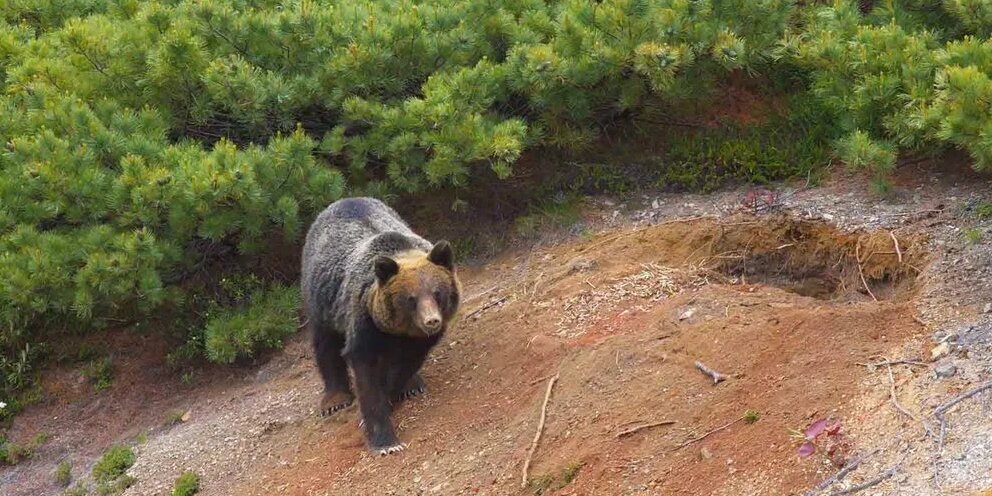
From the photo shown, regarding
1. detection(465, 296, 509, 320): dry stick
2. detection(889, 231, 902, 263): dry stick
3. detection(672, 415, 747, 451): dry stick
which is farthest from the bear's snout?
detection(889, 231, 902, 263): dry stick

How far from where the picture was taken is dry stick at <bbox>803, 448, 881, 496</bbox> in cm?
528

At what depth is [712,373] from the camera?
660cm

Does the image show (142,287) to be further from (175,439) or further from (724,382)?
(724,382)

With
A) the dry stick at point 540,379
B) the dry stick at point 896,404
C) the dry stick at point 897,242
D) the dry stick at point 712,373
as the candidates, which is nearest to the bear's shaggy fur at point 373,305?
the dry stick at point 540,379

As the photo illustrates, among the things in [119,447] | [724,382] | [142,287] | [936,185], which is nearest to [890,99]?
[936,185]

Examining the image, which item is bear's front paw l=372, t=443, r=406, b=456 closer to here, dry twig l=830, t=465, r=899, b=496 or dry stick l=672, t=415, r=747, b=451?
dry stick l=672, t=415, r=747, b=451

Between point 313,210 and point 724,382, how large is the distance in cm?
495

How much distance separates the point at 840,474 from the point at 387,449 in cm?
339

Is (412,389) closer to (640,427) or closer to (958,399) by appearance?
(640,427)

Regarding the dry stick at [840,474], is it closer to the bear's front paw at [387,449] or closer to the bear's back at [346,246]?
the bear's front paw at [387,449]

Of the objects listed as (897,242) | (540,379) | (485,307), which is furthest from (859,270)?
(485,307)

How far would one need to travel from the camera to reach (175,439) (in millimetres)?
9109

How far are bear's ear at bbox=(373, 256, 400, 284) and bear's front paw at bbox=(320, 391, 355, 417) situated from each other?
1.48 metres

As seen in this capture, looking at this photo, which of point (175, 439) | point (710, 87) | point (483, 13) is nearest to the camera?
point (175, 439)
